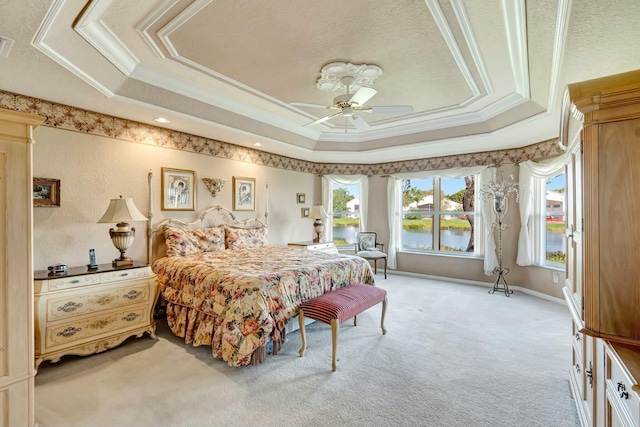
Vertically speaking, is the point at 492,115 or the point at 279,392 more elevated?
the point at 492,115

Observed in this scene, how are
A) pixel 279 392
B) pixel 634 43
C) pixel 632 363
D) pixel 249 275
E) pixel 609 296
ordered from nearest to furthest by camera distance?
pixel 632 363 < pixel 609 296 < pixel 634 43 < pixel 279 392 < pixel 249 275

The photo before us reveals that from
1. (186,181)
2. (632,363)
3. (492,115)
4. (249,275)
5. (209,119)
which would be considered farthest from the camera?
(186,181)

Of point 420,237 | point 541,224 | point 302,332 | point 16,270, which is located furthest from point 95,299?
point 541,224

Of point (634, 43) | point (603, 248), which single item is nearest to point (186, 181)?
point (603, 248)

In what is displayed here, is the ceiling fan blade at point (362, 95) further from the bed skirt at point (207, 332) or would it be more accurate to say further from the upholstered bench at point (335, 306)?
the bed skirt at point (207, 332)

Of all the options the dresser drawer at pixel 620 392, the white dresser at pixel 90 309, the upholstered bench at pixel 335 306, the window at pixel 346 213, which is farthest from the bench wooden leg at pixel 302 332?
the window at pixel 346 213

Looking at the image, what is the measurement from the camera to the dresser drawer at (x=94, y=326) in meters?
2.57

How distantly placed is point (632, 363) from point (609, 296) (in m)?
0.28

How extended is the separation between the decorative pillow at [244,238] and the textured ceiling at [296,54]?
5.15ft

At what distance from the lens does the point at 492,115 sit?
13.3 feet

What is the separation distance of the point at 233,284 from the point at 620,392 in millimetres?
2512

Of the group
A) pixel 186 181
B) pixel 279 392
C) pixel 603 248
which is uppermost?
pixel 186 181

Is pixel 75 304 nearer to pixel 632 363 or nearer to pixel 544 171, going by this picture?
pixel 632 363

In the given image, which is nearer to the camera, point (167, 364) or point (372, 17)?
point (372, 17)
